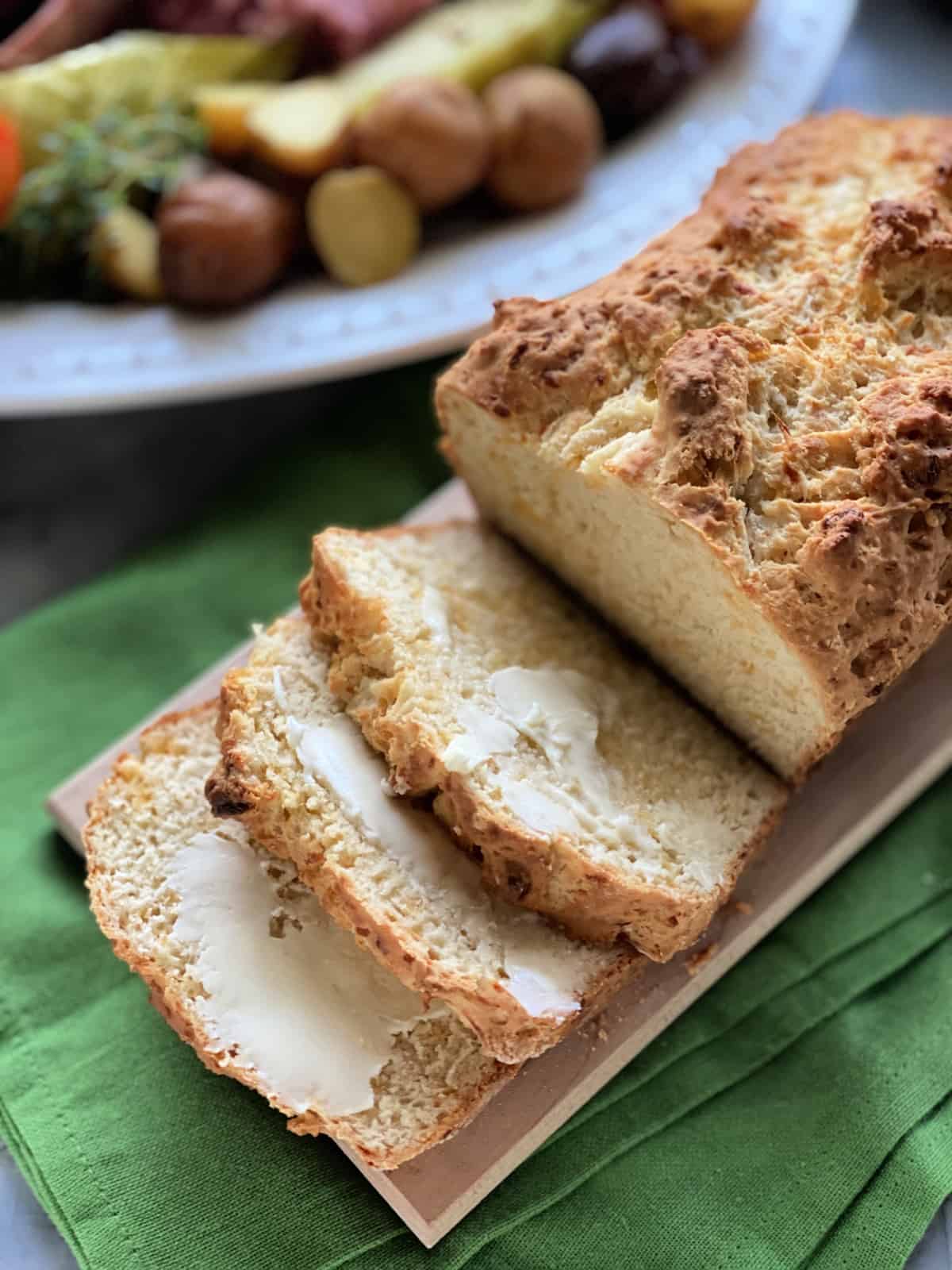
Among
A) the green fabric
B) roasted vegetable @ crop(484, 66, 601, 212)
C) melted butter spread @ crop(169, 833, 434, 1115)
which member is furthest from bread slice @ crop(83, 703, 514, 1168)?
roasted vegetable @ crop(484, 66, 601, 212)

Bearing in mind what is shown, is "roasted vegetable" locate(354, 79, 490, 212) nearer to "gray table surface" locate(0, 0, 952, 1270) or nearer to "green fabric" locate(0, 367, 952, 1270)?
"gray table surface" locate(0, 0, 952, 1270)

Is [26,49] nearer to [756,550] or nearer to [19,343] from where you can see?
[19,343]

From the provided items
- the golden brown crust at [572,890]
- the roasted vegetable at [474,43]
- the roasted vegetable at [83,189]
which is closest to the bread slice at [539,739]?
the golden brown crust at [572,890]

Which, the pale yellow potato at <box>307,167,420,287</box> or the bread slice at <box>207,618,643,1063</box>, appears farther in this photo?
the pale yellow potato at <box>307,167,420,287</box>

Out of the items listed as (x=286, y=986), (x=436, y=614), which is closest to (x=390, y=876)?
(x=286, y=986)

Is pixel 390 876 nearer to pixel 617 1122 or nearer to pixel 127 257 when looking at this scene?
pixel 617 1122

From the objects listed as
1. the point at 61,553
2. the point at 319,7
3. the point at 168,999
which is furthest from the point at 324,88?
the point at 168,999

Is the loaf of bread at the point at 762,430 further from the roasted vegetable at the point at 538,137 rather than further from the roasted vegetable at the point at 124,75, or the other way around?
the roasted vegetable at the point at 124,75
